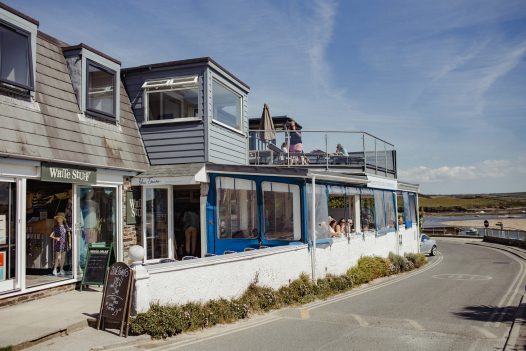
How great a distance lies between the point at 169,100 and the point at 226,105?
6.59ft

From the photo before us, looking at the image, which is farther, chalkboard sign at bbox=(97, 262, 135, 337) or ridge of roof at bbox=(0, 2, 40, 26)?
ridge of roof at bbox=(0, 2, 40, 26)

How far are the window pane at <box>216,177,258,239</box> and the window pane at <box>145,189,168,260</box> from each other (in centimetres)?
164

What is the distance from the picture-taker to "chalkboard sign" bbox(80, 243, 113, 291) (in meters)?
→ 10.7

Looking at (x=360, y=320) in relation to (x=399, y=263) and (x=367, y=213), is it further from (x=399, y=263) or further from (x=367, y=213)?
(x=399, y=263)

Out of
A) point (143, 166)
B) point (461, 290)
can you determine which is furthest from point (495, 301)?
point (143, 166)

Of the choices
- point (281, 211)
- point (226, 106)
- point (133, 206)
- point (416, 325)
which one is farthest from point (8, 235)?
point (226, 106)

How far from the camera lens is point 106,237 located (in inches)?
486

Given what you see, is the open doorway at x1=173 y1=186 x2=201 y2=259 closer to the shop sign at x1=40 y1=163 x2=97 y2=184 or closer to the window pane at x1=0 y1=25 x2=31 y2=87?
the shop sign at x1=40 y1=163 x2=97 y2=184

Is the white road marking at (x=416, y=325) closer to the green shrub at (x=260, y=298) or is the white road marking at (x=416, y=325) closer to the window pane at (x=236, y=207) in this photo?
the green shrub at (x=260, y=298)

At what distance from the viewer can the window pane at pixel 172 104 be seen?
48.8 ft

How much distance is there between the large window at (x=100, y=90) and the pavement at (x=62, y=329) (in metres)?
5.01

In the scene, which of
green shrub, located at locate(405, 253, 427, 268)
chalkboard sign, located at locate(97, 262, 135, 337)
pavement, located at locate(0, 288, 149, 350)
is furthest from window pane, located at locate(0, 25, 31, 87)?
green shrub, located at locate(405, 253, 427, 268)

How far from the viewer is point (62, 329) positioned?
24.8ft

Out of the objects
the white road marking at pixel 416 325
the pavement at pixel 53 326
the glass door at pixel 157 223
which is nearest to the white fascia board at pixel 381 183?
the glass door at pixel 157 223
